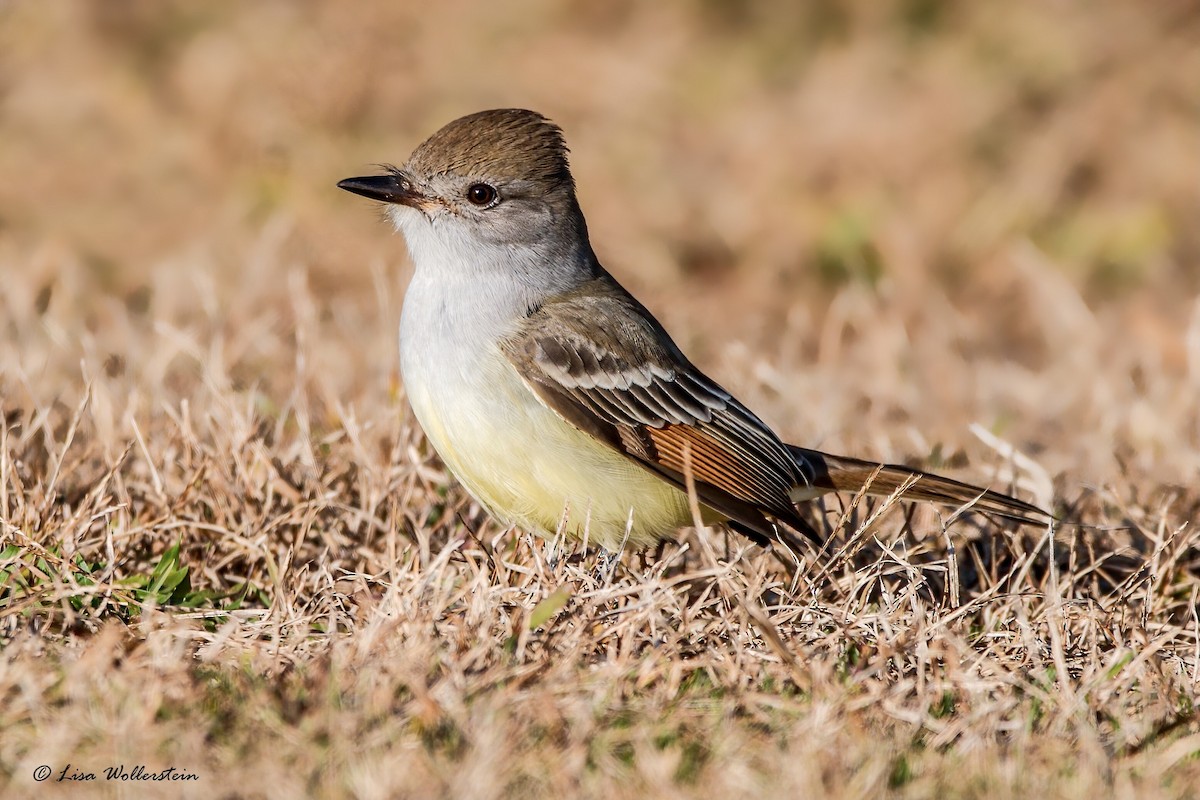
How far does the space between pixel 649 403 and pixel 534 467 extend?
64 centimetres

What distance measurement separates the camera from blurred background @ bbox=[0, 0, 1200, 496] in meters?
7.07

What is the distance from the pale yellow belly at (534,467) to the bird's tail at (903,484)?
2.25ft

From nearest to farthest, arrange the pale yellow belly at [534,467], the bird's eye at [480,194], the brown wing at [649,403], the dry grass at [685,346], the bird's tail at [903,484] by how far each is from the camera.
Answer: the dry grass at [685,346], the pale yellow belly at [534,467], the brown wing at [649,403], the bird's tail at [903,484], the bird's eye at [480,194]

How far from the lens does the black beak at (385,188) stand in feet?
16.9

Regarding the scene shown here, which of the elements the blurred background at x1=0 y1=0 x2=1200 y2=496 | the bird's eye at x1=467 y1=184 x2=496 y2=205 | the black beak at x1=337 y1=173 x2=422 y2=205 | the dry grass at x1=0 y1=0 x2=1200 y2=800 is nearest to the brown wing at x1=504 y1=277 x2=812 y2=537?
the dry grass at x1=0 y1=0 x2=1200 y2=800

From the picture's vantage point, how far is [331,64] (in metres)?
10.5

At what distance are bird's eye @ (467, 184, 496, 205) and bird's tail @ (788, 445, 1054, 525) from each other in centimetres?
141

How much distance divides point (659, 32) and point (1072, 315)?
17.3 ft

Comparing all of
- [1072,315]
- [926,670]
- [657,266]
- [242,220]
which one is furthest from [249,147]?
[926,670]

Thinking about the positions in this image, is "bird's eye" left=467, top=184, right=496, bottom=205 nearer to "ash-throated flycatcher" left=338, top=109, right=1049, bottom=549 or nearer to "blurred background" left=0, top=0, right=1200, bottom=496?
"ash-throated flycatcher" left=338, top=109, right=1049, bottom=549

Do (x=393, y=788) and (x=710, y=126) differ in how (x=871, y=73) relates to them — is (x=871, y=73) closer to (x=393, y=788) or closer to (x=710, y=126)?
(x=710, y=126)

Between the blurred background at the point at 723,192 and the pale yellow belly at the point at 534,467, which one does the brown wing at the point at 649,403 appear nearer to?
the pale yellow belly at the point at 534,467

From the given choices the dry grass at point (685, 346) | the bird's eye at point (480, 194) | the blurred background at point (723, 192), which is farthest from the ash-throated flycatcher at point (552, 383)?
the blurred background at point (723, 192)

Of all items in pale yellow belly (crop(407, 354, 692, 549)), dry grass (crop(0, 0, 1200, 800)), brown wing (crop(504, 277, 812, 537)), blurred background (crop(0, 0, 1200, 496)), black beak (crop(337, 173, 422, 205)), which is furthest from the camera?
blurred background (crop(0, 0, 1200, 496))
